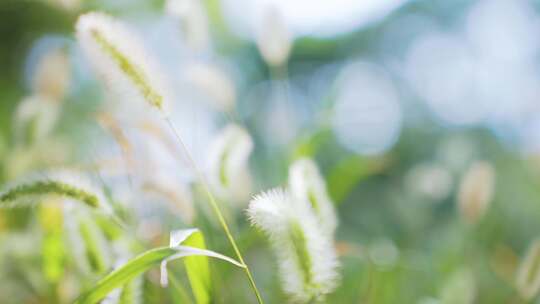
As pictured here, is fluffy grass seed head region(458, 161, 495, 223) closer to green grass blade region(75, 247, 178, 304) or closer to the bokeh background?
the bokeh background

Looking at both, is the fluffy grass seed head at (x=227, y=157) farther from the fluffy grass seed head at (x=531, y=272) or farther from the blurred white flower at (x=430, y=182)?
the blurred white flower at (x=430, y=182)

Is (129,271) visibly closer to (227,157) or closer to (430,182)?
(227,157)

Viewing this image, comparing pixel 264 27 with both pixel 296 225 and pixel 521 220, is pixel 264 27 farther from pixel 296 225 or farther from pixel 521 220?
pixel 521 220

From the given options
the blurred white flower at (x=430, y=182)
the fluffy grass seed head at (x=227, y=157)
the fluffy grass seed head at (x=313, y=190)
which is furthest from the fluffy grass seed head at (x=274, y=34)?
the blurred white flower at (x=430, y=182)

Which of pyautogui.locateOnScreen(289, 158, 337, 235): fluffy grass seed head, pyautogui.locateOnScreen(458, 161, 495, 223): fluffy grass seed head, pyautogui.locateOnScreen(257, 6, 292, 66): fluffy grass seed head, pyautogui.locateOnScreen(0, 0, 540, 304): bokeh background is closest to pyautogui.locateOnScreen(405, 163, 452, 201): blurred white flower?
pyautogui.locateOnScreen(0, 0, 540, 304): bokeh background

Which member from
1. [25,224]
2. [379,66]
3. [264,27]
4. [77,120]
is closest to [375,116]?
[264,27]

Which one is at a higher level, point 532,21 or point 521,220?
point 532,21
